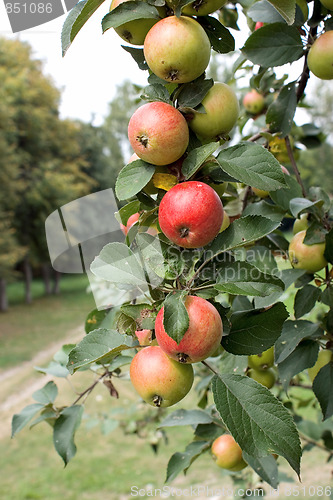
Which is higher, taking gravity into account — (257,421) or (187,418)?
(257,421)

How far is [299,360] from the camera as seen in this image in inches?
36.7

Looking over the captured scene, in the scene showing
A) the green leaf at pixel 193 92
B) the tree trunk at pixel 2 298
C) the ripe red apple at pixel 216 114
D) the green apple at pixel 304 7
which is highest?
the green apple at pixel 304 7

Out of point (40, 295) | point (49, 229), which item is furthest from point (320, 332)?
point (40, 295)

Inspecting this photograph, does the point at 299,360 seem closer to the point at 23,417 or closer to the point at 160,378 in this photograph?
the point at 160,378

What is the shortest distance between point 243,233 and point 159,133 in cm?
19

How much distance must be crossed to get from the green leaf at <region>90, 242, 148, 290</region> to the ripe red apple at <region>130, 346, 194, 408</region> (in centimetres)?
12

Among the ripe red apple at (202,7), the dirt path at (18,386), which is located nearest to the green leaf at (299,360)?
the ripe red apple at (202,7)

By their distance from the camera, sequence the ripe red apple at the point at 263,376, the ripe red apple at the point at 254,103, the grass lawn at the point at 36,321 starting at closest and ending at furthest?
the ripe red apple at the point at 263,376 → the ripe red apple at the point at 254,103 → the grass lawn at the point at 36,321

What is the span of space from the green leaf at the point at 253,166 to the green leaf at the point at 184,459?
0.77 m

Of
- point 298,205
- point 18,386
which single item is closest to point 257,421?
point 298,205

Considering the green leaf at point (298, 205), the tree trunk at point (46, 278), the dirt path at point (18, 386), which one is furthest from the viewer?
the tree trunk at point (46, 278)

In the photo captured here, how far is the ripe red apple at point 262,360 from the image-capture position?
103 centimetres

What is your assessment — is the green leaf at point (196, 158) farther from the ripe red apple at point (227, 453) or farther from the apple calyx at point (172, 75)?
the ripe red apple at point (227, 453)

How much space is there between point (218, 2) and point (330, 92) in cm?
2039
